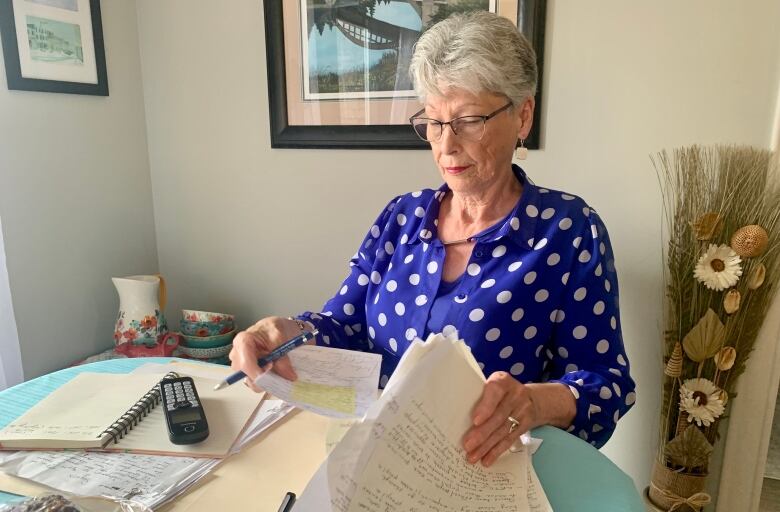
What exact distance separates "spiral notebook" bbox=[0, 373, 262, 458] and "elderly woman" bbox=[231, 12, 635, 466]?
0.08 metres

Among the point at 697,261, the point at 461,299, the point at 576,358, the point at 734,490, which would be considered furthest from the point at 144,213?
the point at 734,490

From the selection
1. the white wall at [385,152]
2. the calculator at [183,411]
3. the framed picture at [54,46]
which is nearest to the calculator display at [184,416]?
the calculator at [183,411]

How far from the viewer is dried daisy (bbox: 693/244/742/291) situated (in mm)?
1199

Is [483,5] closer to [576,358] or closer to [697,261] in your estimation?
[697,261]

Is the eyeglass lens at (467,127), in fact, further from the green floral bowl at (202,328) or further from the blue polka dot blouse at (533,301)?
the green floral bowl at (202,328)

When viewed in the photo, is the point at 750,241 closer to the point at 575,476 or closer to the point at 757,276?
the point at 757,276

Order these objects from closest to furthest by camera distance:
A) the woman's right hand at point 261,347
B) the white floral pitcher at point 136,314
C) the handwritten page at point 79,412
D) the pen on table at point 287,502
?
the pen on table at point 287,502, the handwritten page at point 79,412, the woman's right hand at point 261,347, the white floral pitcher at point 136,314

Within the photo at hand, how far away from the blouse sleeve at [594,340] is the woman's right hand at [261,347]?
50 centimetres

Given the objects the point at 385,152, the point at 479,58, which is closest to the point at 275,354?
the point at 479,58

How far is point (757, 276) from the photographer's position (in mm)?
1206

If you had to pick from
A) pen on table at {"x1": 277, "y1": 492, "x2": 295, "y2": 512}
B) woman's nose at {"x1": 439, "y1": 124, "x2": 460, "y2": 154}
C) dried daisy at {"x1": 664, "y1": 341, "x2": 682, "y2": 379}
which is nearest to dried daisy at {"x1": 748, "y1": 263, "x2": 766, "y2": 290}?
dried daisy at {"x1": 664, "y1": 341, "x2": 682, "y2": 379}

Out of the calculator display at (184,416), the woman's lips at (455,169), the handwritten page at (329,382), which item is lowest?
the calculator display at (184,416)

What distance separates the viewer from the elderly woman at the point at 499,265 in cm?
103

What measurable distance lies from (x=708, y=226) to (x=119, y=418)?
4.03 ft
